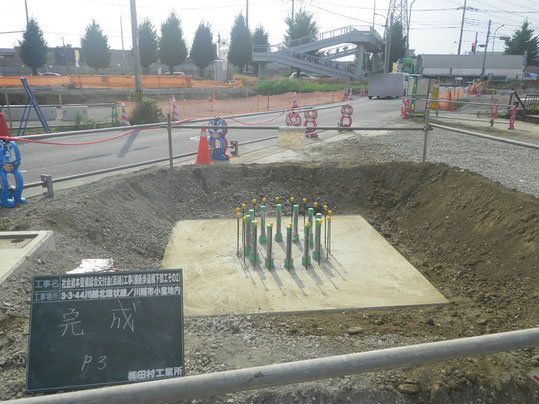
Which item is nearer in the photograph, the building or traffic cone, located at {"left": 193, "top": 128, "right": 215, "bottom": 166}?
traffic cone, located at {"left": 193, "top": 128, "right": 215, "bottom": 166}

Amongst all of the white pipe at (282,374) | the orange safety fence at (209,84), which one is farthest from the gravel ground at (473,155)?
the orange safety fence at (209,84)

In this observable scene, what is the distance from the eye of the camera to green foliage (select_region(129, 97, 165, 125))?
61.0 ft

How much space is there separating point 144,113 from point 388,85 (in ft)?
86.7

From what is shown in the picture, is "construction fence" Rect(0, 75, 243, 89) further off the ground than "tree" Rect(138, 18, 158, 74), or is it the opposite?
"tree" Rect(138, 18, 158, 74)

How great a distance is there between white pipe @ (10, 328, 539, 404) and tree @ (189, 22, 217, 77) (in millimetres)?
56512

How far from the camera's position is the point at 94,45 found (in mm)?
49406


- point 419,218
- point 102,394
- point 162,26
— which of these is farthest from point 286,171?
point 162,26

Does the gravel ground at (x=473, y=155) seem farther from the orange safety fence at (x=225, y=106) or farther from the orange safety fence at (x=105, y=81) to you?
the orange safety fence at (x=105, y=81)

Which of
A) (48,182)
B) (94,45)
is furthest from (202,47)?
(48,182)

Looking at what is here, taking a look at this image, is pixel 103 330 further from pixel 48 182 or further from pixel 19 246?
pixel 48 182

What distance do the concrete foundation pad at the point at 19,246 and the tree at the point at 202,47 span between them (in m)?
52.8

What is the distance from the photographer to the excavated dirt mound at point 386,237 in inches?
126

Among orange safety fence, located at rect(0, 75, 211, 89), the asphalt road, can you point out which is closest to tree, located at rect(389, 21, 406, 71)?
orange safety fence, located at rect(0, 75, 211, 89)

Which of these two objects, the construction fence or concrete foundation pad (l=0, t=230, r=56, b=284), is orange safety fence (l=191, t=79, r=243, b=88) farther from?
concrete foundation pad (l=0, t=230, r=56, b=284)
